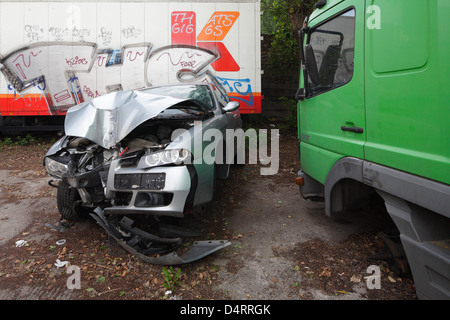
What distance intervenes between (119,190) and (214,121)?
1471mm

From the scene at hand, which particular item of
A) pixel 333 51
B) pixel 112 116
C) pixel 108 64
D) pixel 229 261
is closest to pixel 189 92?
pixel 112 116

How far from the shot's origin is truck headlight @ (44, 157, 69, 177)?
9.94 ft

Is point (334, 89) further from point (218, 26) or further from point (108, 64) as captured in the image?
point (108, 64)

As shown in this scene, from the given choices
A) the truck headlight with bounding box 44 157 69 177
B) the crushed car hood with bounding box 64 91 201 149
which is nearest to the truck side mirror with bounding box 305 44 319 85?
the crushed car hood with bounding box 64 91 201 149

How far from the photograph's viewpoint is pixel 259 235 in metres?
3.36

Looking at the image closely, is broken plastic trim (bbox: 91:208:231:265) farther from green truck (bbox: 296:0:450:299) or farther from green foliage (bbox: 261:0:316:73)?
green foliage (bbox: 261:0:316:73)

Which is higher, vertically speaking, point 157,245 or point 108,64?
point 108,64

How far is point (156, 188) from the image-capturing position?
8.61 feet

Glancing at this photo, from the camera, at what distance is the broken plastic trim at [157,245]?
2678 mm

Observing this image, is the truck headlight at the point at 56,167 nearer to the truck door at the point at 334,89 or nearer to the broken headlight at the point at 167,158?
the broken headlight at the point at 167,158

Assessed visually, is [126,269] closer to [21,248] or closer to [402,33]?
[21,248]

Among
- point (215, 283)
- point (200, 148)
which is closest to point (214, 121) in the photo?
point (200, 148)

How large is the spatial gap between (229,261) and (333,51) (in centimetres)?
223

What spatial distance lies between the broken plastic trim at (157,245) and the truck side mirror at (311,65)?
1.84 metres
